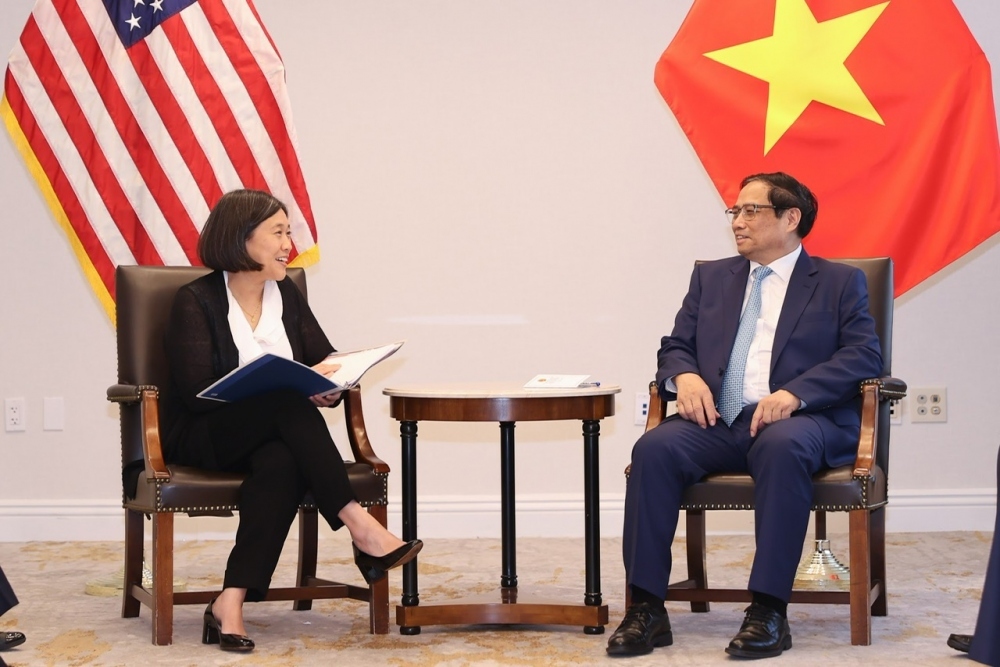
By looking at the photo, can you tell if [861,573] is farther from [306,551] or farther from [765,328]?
[306,551]

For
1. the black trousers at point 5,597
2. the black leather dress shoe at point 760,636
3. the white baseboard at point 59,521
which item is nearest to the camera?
the black trousers at point 5,597

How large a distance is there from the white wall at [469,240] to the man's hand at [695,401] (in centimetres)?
144

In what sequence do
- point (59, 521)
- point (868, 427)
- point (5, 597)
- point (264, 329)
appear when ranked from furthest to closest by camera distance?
point (59, 521) < point (264, 329) < point (868, 427) < point (5, 597)

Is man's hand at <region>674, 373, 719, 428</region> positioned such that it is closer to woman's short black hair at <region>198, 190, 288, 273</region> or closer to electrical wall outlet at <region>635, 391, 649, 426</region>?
woman's short black hair at <region>198, 190, 288, 273</region>

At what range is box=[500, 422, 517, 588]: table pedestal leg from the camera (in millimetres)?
3203

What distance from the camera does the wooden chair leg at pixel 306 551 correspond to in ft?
11.0

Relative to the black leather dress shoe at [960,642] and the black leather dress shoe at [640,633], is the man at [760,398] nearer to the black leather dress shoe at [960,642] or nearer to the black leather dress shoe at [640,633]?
the black leather dress shoe at [640,633]

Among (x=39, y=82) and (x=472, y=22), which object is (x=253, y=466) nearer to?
(x=39, y=82)

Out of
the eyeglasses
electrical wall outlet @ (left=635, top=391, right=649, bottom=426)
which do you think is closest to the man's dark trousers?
the eyeglasses

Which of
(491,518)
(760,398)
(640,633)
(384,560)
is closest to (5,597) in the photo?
(384,560)

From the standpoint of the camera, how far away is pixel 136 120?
4113mm

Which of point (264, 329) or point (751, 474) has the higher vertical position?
point (264, 329)

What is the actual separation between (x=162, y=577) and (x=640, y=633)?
116 cm

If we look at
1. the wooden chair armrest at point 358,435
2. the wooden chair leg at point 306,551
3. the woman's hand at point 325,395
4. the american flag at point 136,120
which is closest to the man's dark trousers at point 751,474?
the wooden chair armrest at point 358,435
